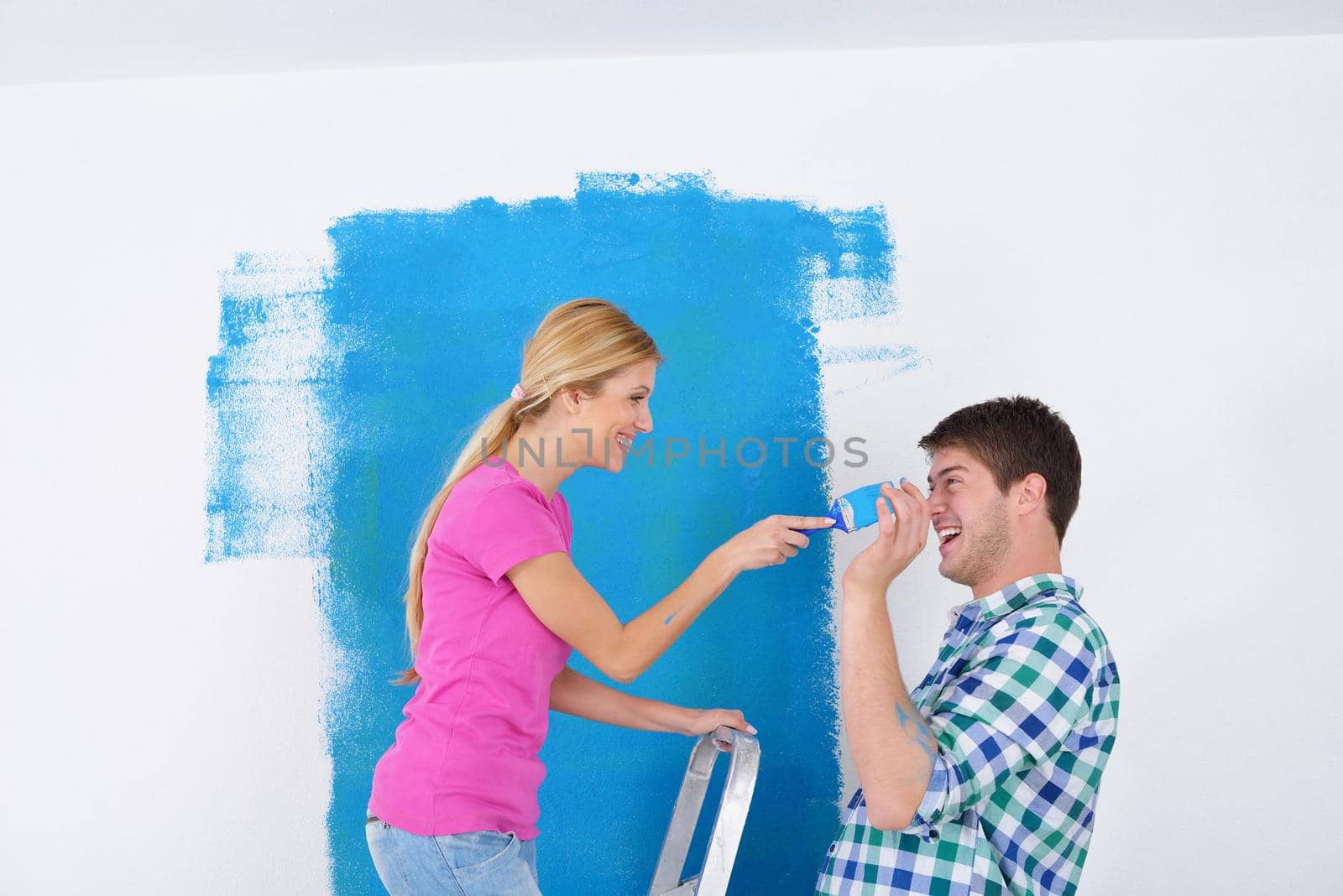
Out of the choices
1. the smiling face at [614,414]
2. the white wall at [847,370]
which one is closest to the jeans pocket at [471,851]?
the smiling face at [614,414]

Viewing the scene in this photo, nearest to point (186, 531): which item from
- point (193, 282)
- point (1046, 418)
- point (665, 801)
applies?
point (193, 282)

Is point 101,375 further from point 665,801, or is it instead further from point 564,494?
point 665,801

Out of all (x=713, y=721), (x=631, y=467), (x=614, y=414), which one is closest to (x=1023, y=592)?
(x=713, y=721)

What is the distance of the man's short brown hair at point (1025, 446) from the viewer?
128 cm

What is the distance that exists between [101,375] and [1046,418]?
1848 mm

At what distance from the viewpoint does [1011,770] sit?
1.01m

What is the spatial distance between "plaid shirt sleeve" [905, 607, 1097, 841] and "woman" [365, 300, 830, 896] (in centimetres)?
31

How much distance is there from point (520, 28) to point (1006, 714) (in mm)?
1576

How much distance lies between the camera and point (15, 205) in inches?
77.5

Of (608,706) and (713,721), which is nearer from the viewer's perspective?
(713,721)

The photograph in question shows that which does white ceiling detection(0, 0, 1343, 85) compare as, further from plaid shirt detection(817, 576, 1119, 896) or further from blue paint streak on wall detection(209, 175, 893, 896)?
plaid shirt detection(817, 576, 1119, 896)

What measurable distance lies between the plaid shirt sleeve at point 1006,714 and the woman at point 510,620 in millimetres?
308

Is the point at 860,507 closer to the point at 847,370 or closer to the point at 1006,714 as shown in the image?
the point at 1006,714

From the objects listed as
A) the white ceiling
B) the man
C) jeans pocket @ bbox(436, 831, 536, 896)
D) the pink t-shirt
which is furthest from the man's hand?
the white ceiling
